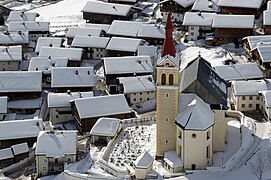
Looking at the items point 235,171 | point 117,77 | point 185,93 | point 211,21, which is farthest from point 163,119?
point 211,21

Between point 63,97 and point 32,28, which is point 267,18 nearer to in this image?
point 63,97

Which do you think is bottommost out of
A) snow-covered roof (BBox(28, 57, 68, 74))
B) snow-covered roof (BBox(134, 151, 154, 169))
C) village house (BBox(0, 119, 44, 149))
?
village house (BBox(0, 119, 44, 149))

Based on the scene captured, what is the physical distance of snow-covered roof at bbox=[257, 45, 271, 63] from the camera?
238 ft

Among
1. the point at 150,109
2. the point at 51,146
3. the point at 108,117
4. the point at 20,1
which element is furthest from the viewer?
the point at 20,1

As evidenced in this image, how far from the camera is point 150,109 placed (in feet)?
228

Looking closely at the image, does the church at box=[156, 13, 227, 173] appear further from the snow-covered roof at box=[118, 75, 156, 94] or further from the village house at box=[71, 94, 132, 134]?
the snow-covered roof at box=[118, 75, 156, 94]

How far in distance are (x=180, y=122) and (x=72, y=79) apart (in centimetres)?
2417

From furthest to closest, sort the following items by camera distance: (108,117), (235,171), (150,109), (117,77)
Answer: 1. (117,77)
2. (150,109)
3. (108,117)
4. (235,171)

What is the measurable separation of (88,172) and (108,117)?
1274 cm

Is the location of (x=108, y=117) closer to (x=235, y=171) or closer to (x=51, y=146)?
(x=51, y=146)

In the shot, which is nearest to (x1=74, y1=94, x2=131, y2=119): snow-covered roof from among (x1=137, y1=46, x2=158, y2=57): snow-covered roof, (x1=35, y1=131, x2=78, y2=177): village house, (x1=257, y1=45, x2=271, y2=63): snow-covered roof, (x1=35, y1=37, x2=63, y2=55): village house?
(x1=35, y1=131, x2=78, y2=177): village house

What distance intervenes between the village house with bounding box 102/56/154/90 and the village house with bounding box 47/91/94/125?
23.0 ft

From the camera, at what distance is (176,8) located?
9812 centimetres

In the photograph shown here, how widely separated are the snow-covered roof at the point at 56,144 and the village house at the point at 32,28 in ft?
128
